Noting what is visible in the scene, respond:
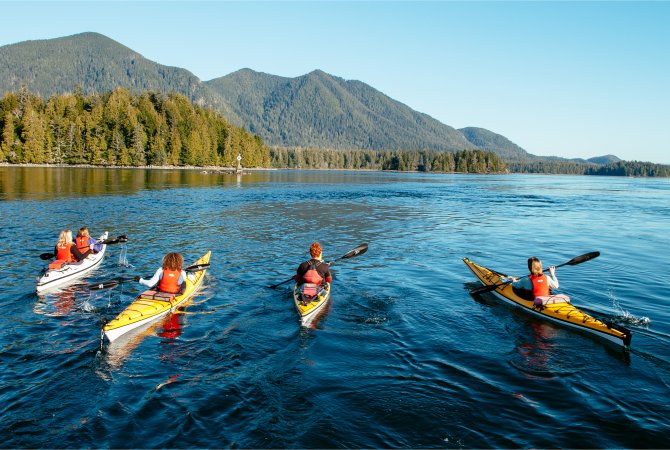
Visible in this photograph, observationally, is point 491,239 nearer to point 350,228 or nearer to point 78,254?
point 350,228

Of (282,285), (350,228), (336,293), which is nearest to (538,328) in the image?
(336,293)

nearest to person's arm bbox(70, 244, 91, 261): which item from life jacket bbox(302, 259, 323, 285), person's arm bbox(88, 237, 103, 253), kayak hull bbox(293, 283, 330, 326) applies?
person's arm bbox(88, 237, 103, 253)

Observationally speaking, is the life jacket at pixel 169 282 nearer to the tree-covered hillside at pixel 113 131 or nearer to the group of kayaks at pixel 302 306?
the group of kayaks at pixel 302 306

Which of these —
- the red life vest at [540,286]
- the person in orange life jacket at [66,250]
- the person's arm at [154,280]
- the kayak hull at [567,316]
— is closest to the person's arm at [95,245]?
the person in orange life jacket at [66,250]

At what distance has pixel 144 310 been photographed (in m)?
12.6

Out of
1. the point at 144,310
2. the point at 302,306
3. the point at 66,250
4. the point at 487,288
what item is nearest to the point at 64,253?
the point at 66,250

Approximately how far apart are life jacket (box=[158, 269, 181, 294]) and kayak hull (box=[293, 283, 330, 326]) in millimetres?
3951

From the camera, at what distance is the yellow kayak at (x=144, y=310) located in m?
11.6

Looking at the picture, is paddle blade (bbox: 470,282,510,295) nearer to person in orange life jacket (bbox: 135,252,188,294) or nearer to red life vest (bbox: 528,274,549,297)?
red life vest (bbox: 528,274,549,297)

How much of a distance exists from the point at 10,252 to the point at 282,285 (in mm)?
14562

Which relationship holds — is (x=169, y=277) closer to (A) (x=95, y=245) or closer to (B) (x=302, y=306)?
(B) (x=302, y=306)

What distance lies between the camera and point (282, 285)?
1786 centimetres

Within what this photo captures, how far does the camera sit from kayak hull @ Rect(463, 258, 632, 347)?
11.9 metres

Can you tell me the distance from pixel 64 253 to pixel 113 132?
5342 inches
